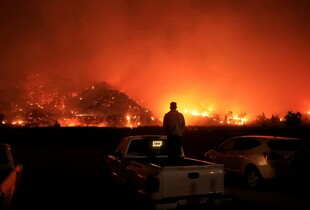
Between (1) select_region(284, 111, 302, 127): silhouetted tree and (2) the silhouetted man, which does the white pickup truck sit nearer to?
(2) the silhouetted man

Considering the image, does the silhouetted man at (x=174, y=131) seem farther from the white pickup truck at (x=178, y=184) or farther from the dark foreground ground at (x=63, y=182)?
the dark foreground ground at (x=63, y=182)

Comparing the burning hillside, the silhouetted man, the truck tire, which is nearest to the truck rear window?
the silhouetted man

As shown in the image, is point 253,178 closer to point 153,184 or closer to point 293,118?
point 153,184

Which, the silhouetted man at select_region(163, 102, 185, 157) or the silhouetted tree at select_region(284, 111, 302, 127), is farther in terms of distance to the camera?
the silhouetted tree at select_region(284, 111, 302, 127)

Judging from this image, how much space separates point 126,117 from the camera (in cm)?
8019

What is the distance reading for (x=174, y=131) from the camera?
333 inches

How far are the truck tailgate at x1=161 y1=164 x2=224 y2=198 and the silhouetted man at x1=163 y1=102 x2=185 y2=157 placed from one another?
6.72 ft

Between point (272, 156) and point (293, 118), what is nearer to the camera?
point (272, 156)

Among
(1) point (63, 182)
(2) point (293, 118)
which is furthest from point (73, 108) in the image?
(1) point (63, 182)

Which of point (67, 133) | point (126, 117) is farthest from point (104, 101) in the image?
point (67, 133)

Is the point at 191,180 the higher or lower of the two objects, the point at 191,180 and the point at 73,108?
the lower

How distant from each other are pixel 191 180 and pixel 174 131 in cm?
254

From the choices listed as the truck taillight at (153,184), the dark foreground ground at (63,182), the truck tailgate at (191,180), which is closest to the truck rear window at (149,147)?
the dark foreground ground at (63,182)

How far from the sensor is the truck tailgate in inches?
230
